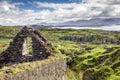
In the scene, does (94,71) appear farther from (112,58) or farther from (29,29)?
(29,29)

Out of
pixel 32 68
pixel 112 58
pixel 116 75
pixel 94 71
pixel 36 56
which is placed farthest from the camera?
pixel 112 58

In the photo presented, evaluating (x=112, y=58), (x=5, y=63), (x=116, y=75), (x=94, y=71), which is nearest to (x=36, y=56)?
(x=5, y=63)

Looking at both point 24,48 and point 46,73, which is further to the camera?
point 24,48

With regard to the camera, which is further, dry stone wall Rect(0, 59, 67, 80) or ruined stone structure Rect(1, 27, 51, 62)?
ruined stone structure Rect(1, 27, 51, 62)

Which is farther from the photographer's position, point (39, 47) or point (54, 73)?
point (39, 47)

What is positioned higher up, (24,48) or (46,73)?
(24,48)

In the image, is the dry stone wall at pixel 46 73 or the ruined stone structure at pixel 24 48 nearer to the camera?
the dry stone wall at pixel 46 73

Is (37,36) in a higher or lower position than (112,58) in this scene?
higher

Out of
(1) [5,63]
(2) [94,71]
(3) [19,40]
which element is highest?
(3) [19,40]
